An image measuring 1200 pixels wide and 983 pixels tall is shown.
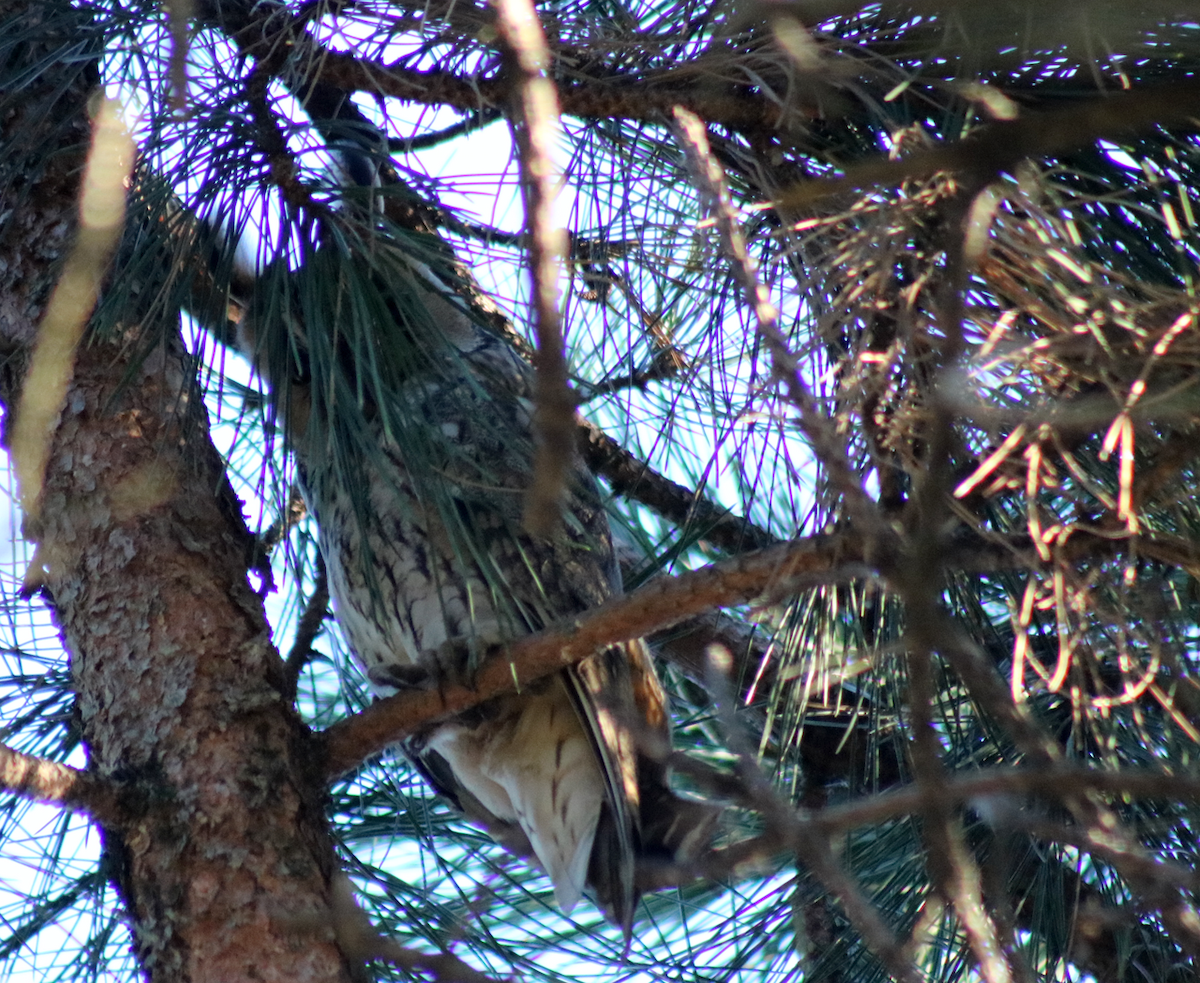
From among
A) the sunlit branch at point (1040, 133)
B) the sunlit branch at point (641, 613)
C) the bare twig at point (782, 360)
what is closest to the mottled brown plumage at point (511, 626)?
the sunlit branch at point (641, 613)

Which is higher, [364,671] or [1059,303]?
[364,671]

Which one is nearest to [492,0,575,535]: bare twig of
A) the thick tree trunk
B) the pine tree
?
the pine tree

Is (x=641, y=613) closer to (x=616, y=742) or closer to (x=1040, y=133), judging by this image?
(x=616, y=742)

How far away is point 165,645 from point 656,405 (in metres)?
0.71

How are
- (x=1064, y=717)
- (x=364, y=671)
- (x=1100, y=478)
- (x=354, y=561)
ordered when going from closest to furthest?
(x=1100, y=478), (x=1064, y=717), (x=354, y=561), (x=364, y=671)

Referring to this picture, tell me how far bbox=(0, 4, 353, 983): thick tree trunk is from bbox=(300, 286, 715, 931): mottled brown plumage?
18cm

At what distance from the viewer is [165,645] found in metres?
1.37

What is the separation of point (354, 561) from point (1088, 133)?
1.18 metres

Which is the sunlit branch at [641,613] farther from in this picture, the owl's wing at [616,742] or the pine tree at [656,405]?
the owl's wing at [616,742]

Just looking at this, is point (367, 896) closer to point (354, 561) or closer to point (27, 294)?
point (354, 561)

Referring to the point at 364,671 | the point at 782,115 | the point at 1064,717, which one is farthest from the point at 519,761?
the point at 782,115

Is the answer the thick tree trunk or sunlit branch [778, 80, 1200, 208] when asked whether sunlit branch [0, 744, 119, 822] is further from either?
sunlit branch [778, 80, 1200, 208]

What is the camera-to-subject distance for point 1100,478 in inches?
47.4

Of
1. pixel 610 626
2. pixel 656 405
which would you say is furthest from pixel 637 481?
pixel 610 626
